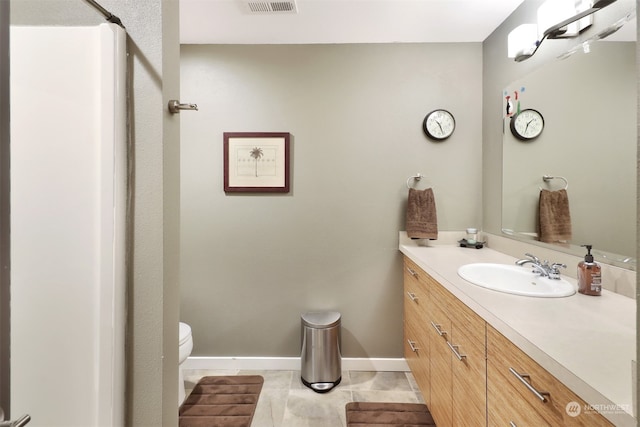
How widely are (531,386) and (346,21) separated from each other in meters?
2.17

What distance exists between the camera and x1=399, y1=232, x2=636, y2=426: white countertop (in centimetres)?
61

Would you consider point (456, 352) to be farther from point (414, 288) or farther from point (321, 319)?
point (321, 319)

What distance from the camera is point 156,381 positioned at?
3.07 ft

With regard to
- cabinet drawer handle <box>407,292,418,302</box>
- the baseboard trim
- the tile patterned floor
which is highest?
cabinet drawer handle <box>407,292,418,302</box>

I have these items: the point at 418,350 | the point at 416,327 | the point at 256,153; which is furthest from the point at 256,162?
the point at 418,350

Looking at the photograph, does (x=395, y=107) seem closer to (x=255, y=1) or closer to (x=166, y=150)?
(x=255, y=1)

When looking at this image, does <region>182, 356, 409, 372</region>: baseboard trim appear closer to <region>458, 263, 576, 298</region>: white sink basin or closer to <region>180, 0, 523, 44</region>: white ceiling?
<region>458, 263, 576, 298</region>: white sink basin

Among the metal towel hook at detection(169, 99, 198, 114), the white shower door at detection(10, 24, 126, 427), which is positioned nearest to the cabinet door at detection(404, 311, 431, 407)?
the white shower door at detection(10, 24, 126, 427)

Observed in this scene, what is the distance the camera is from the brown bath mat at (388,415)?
1.71 meters

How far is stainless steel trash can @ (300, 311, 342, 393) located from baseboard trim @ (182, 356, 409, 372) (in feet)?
0.73

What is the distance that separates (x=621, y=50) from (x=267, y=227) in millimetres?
2150

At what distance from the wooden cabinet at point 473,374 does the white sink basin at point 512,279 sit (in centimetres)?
18

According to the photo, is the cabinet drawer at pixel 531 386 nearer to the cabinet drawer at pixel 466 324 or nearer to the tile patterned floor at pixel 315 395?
the cabinet drawer at pixel 466 324

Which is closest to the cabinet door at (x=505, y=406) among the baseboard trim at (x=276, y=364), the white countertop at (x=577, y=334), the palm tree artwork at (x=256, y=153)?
the white countertop at (x=577, y=334)
